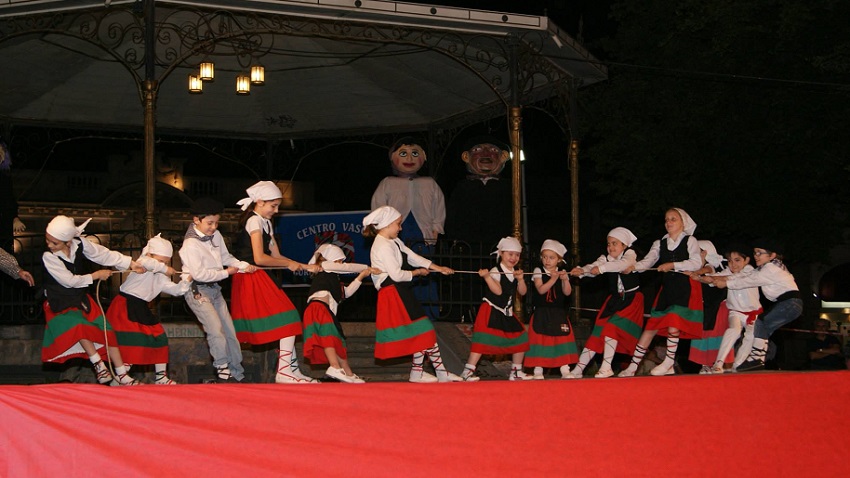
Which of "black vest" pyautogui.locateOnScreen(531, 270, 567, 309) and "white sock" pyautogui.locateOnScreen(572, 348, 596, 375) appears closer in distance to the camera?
"white sock" pyautogui.locateOnScreen(572, 348, 596, 375)

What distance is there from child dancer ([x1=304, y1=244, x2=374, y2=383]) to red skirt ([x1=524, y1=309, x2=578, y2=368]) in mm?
2081

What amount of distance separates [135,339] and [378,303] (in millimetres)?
2433

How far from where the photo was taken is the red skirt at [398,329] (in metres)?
9.97

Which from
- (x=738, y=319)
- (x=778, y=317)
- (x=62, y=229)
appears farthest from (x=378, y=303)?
(x=778, y=317)

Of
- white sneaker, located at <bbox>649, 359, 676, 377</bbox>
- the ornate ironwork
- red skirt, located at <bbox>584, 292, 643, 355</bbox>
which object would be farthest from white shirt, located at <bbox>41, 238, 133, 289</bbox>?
white sneaker, located at <bbox>649, 359, 676, 377</bbox>

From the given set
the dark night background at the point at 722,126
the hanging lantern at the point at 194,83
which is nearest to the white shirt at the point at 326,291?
the hanging lantern at the point at 194,83

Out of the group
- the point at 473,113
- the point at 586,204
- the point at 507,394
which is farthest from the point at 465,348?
the point at 586,204

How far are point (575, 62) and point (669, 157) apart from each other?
25.3 feet

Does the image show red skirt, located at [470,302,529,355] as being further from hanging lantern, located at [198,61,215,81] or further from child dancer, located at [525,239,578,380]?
hanging lantern, located at [198,61,215,81]

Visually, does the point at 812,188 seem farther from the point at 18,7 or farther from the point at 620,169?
the point at 18,7

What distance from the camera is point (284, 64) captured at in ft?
52.9

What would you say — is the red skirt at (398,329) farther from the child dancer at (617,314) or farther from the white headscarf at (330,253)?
the child dancer at (617,314)

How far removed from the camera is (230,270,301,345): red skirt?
32.2 ft

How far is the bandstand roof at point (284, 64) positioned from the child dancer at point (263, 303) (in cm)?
281
